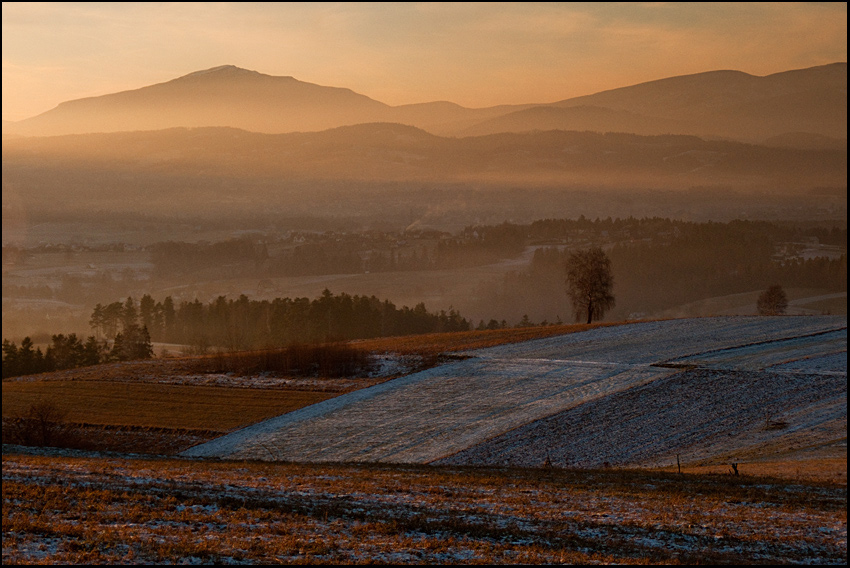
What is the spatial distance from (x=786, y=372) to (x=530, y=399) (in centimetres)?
1876

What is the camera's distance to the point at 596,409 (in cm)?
4662

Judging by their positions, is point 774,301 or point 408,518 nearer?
point 408,518

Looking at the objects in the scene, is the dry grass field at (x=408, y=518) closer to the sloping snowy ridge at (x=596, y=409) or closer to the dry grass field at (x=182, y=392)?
the sloping snowy ridge at (x=596, y=409)

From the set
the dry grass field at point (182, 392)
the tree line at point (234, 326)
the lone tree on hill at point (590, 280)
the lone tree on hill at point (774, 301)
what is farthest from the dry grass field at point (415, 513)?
the lone tree on hill at point (774, 301)

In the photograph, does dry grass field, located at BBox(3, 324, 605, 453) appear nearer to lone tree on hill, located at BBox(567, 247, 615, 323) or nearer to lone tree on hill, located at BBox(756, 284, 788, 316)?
lone tree on hill, located at BBox(567, 247, 615, 323)

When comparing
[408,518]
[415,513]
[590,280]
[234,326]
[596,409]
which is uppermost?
[590,280]

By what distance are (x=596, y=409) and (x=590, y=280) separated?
137ft

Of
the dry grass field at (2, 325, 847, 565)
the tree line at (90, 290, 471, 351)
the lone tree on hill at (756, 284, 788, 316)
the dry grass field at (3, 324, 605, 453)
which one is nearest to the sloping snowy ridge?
the dry grass field at (3, 324, 605, 453)

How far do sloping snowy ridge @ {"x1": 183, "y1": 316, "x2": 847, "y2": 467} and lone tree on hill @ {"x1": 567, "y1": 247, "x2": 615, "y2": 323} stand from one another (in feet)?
65.9

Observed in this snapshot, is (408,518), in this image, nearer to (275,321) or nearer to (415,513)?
(415,513)

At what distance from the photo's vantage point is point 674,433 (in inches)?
1638

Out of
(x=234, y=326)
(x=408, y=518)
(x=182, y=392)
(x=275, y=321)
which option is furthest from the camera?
(x=234, y=326)

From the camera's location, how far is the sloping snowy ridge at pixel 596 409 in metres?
40.2

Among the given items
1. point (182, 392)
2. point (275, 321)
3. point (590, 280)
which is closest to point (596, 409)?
point (182, 392)
